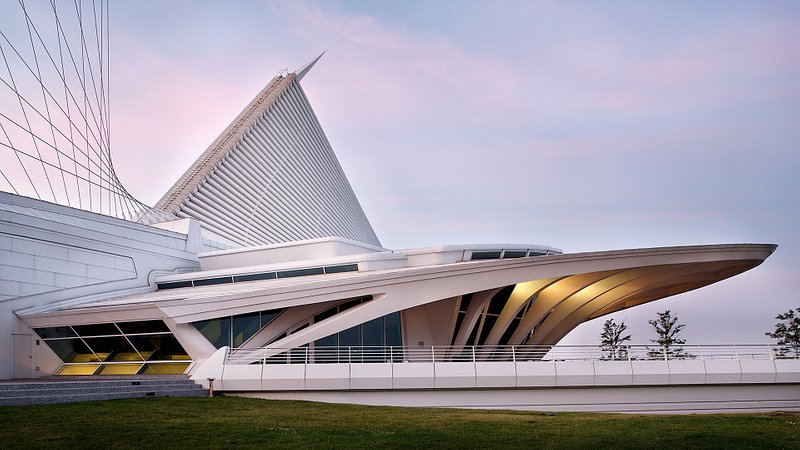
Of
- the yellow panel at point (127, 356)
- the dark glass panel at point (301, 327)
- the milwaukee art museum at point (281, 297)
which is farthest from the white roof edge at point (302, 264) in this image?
the yellow panel at point (127, 356)

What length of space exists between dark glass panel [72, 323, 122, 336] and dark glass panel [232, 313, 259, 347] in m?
3.89

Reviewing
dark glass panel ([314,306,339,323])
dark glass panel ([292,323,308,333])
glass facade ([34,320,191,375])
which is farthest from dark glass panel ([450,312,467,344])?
glass facade ([34,320,191,375])

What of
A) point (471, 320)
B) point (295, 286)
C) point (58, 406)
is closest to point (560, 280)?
point (471, 320)

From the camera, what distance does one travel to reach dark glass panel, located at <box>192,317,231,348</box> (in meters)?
23.4

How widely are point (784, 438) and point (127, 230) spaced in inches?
1076

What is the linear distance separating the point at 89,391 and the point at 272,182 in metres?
27.3

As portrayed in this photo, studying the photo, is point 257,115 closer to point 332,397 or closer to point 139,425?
point 332,397

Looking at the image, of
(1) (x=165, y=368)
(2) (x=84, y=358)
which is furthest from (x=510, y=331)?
(2) (x=84, y=358)

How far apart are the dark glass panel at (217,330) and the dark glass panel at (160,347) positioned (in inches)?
34.0

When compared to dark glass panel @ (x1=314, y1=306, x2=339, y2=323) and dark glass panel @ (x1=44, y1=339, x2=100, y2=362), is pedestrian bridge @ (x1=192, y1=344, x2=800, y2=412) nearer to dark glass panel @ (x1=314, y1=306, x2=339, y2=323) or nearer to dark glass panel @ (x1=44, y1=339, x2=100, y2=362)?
dark glass panel @ (x1=314, y1=306, x2=339, y2=323)

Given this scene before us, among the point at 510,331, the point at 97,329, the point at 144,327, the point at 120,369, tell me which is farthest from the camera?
the point at 510,331

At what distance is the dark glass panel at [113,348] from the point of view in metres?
24.3

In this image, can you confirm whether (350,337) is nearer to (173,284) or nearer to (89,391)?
(89,391)

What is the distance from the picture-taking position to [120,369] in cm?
2428
